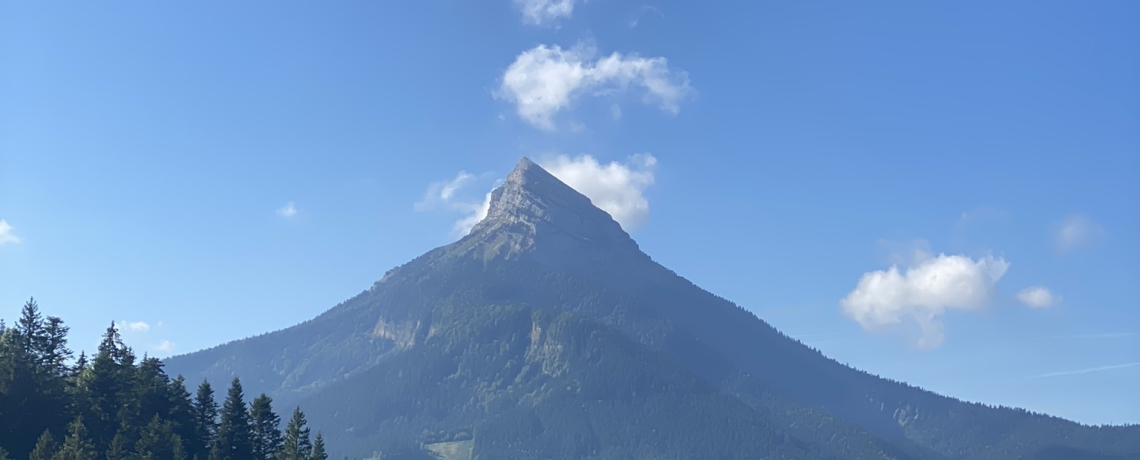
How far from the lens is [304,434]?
4961 inches

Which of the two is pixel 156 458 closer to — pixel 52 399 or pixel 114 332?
pixel 52 399

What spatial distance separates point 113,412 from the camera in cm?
11494

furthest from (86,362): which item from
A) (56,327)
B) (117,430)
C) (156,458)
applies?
(156,458)

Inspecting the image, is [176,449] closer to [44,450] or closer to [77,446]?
[77,446]

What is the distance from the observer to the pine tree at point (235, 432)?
116 metres

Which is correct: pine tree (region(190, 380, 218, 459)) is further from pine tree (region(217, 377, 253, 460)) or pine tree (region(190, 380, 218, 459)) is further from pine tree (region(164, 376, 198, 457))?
pine tree (region(217, 377, 253, 460))

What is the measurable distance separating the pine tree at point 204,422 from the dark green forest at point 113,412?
4.4 inches

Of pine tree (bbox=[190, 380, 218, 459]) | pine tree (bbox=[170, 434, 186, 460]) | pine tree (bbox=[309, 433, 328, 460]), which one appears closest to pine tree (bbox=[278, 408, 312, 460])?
pine tree (bbox=[309, 433, 328, 460])

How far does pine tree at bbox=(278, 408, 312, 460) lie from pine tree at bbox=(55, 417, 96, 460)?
59.1 feet

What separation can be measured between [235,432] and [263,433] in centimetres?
365

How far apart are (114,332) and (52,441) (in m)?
28.3

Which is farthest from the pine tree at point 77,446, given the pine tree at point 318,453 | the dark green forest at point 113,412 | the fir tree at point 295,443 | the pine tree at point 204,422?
the pine tree at point 318,453

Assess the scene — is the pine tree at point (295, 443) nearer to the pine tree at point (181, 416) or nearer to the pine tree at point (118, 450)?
the pine tree at point (181, 416)

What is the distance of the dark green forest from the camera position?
106 meters
